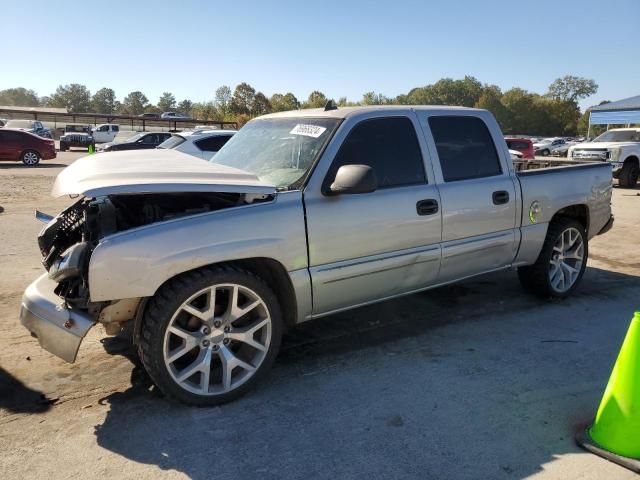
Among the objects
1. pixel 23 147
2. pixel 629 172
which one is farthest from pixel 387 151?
pixel 23 147

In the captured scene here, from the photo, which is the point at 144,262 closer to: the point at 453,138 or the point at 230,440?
the point at 230,440

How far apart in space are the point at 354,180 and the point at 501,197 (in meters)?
1.81

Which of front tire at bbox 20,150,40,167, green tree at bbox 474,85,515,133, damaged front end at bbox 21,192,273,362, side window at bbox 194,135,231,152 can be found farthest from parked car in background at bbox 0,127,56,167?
green tree at bbox 474,85,515,133

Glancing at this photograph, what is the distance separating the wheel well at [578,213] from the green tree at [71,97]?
421 ft

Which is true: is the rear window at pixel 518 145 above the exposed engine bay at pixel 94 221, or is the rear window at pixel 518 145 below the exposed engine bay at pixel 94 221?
above

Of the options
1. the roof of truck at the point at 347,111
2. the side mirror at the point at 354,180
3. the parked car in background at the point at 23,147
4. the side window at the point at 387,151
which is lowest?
the side mirror at the point at 354,180

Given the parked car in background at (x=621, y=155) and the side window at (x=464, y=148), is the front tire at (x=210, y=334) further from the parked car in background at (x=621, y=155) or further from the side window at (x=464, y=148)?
the parked car in background at (x=621, y=155)

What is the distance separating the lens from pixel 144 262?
9.77 ft

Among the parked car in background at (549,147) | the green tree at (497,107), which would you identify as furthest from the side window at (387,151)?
the green tree at (497,107)

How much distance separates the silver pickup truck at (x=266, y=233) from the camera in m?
3.07

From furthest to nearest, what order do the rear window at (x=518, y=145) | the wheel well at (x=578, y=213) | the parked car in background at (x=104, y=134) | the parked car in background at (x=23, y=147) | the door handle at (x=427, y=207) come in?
the parked car in background at (x=104, y=134) < the rear window at (x=518, y=145) < the parked car in background at (x=23, y=147) < the wheel well at (x=578, y=213) < the door handle at (x=427, y=207)

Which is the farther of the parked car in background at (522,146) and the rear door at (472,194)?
the parked car in background at (522,146)

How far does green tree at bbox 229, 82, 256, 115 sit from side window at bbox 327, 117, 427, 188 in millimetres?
70450

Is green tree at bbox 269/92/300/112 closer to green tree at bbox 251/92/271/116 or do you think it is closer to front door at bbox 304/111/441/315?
green tree at bbox 251/92/271/116
